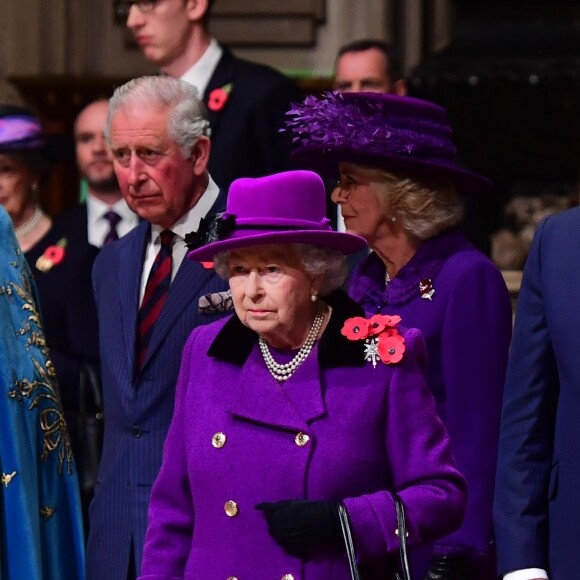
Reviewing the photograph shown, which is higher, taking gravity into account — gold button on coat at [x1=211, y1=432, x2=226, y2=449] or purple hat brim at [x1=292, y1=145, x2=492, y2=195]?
purple hat brim at [x1=292, y1=145, x2=492, y2=195]

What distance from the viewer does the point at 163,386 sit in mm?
4672

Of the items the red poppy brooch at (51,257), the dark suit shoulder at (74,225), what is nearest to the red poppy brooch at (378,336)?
the red poppy brooch at (51,257)

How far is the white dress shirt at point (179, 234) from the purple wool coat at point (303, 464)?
0.94 meters

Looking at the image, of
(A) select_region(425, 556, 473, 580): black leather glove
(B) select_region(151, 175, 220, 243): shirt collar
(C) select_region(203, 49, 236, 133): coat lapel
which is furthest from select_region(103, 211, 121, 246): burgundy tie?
(A) select_region(425, 556, 473, 580): black leather glove

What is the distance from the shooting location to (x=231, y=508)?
380 cm

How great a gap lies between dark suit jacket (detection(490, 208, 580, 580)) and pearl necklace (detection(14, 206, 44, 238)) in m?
2.70

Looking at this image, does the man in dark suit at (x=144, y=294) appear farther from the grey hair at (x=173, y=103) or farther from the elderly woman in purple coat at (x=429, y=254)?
the elderly woman in purple coat at (x=429, y=254)

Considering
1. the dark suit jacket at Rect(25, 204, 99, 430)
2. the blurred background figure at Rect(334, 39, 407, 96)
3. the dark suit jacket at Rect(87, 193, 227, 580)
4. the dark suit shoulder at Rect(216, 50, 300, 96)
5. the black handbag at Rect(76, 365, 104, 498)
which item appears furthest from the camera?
the blurred background figure at Rect(334, 39, 407, 96)

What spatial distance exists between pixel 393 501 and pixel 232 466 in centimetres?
34

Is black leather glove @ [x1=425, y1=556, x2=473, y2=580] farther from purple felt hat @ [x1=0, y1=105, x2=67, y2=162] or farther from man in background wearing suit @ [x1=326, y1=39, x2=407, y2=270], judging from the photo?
purple felt hat @ [x1=0, y1=105, x2=67, y2=162]

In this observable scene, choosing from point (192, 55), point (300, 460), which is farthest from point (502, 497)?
point (192, 55)

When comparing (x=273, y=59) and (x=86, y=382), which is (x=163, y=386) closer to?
(x=86, y=382)

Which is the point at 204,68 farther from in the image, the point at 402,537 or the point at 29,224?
the point at 402,537

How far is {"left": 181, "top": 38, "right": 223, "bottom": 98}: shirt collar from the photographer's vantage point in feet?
19.3
